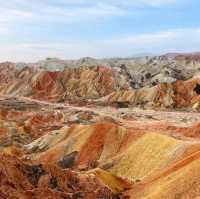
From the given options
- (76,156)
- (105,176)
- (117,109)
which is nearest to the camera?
(105,176)

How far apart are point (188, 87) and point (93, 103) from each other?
106ft

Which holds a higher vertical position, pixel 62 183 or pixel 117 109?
pixel 62 183

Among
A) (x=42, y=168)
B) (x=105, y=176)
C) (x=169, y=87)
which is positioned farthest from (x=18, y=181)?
(x=169, y=87)

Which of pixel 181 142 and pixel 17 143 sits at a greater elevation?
pixel 181 142

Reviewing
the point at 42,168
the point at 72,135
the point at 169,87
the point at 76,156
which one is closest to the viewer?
the point at 42,168

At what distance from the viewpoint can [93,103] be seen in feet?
557

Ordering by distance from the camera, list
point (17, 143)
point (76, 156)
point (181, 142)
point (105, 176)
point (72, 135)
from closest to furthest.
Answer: point (105, 176)
point (181, 142)
point (76, 156)
point (72, 135)
point (17, 143)

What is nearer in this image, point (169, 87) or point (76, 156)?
point (76, 156)

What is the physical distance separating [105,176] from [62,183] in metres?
6.15

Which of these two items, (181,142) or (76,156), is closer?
(181,142)

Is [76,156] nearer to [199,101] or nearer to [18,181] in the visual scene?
[18,181]

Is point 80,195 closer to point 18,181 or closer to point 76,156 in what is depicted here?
point 18,181

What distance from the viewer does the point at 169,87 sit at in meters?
162

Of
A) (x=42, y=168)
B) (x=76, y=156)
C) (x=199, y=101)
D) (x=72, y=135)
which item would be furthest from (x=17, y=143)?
(x=199, y=101)
